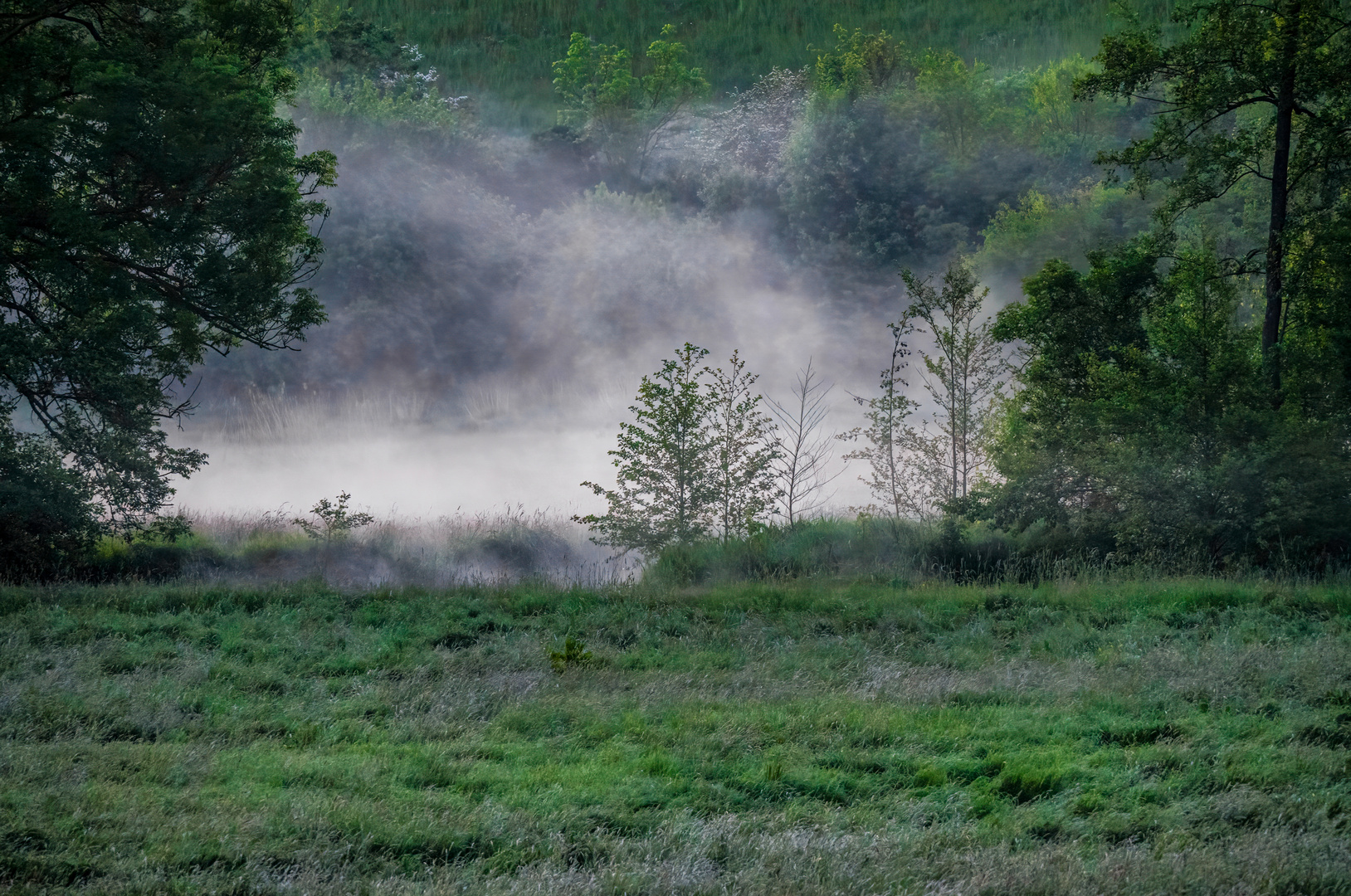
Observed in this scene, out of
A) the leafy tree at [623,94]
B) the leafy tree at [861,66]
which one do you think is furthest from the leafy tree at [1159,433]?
the leafy tree at [623,94]

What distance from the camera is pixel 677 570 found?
15.6 meters

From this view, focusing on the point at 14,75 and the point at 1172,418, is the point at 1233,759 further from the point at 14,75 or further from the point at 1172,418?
the point at 14,75

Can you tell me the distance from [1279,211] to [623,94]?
48668 millimetres

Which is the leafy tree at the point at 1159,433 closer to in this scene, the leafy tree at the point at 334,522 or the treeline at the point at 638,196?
the leafy tree at the point at 334,522

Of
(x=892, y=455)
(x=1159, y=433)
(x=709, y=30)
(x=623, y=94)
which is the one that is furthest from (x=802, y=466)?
(x=709, y=30)

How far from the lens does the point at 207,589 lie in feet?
43.5

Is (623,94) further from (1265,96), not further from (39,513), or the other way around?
(39,513)

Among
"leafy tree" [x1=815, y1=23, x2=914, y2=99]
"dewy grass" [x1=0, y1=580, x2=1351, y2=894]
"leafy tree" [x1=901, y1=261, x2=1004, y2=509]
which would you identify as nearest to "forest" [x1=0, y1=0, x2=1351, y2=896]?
"dewy grass" [x1=0, y1=580, x2=1351, y2=894]

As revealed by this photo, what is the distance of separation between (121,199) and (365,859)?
40.4 feet

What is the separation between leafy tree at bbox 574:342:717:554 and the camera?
16.4 meters

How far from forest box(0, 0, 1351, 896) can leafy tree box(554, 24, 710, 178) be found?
27728 millimetres

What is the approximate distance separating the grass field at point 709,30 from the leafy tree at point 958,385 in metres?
51.4

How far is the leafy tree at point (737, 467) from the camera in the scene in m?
16.8

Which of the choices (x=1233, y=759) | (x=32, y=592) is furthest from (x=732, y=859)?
(x=32, y=592)
